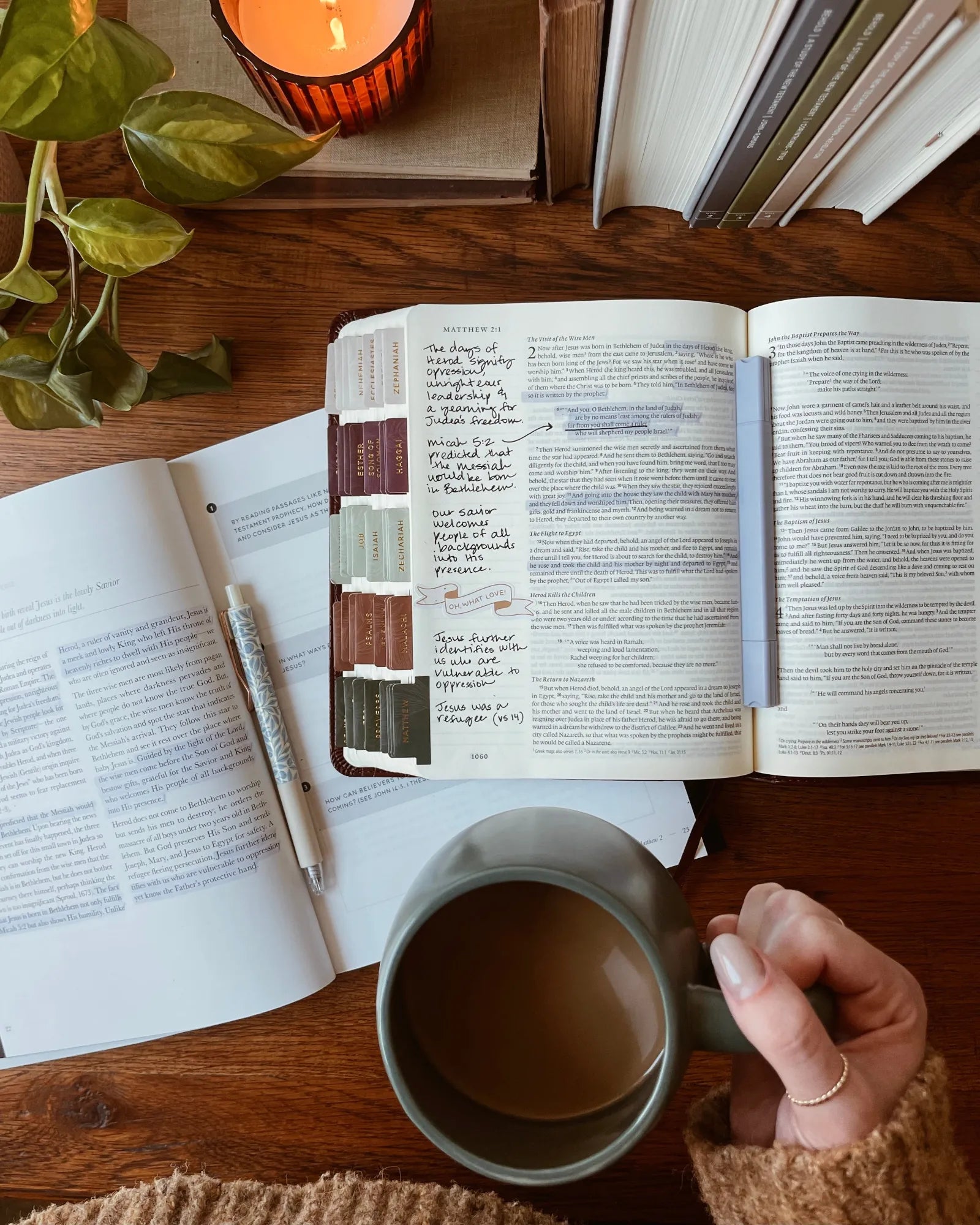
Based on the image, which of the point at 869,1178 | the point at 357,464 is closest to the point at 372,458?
the point at 357,464

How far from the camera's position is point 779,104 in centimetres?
47

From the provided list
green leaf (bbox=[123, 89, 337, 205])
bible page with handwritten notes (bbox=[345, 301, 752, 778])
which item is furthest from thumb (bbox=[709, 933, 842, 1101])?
green leaf (bbox=[123, 89, 337, 205])

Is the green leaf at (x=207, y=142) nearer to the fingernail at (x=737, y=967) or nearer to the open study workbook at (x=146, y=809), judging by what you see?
the open study workbook at (x=146, y=809)

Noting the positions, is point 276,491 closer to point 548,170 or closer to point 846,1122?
point 548,170

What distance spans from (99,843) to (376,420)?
1.13 feet

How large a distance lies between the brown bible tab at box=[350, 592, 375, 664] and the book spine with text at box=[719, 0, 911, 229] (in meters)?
0.36

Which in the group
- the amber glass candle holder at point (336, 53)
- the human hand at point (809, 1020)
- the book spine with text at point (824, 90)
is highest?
the amber glass candle holder at point (336, 53)

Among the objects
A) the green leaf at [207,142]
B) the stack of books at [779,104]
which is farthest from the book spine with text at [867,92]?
the green leaf at [207,142]

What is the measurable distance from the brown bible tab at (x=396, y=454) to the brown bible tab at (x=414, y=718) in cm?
13

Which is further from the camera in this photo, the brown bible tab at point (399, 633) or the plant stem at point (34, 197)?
the brown bible tab at point (399, 633)

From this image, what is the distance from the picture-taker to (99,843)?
59cm

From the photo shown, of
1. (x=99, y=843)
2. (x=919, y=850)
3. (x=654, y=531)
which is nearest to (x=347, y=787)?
(x=99, y=843)

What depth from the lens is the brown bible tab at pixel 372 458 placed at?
1.86ft

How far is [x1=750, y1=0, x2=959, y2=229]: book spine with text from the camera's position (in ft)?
1.35
